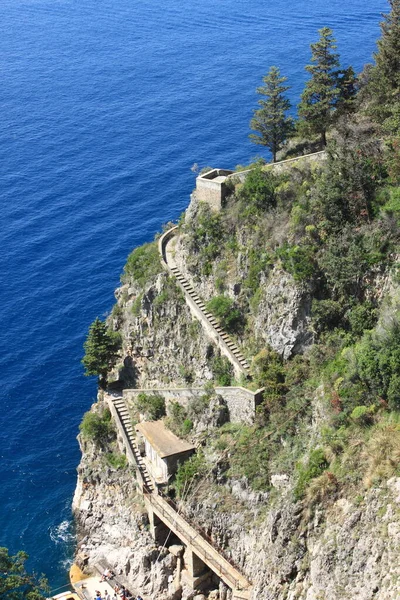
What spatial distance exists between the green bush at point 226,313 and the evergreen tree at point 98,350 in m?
10.9

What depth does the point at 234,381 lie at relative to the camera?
5500 centimetres

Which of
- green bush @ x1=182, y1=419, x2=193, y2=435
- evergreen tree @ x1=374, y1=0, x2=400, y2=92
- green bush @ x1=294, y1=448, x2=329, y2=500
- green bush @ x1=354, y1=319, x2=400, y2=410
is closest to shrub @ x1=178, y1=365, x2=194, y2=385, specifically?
green bush @ x1=182, y1=419, x2=193, y2=435

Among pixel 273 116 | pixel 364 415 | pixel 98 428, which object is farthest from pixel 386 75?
pixel 98 428

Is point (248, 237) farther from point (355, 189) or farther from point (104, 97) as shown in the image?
point (104, 97)

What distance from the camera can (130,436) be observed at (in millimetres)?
60000

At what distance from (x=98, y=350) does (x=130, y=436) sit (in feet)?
25.2

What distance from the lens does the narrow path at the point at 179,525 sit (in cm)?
4894

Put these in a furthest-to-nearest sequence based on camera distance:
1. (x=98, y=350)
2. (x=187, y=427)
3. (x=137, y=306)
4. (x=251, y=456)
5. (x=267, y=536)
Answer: (x=137, y=306), (x=98, y=350), (x=187, y=427), (x=251, y=456), (x=267, y=536)

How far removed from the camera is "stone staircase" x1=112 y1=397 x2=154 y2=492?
57.1 m

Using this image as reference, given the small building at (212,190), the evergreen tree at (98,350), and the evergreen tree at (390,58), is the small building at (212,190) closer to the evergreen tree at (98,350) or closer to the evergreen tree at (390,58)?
the evergreen tree at (98,350)

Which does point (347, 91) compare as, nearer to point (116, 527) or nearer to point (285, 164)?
point (285, 164)

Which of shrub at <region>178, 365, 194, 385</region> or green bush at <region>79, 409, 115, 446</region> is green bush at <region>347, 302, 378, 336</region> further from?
green bush at <region>79, 409, 115, 446</region>

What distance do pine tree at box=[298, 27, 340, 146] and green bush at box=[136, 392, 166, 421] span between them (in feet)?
82.0

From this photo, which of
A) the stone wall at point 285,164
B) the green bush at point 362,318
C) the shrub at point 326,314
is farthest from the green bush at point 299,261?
the stone wall at point 285,164
